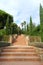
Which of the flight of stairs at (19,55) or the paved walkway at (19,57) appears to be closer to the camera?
the paved walkway at (19,57)

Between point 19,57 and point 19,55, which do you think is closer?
point 19,57

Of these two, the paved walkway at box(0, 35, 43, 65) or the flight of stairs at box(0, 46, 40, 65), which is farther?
the flight of stairs at box(0, 46, 40, 65)

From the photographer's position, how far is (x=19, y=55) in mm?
7734

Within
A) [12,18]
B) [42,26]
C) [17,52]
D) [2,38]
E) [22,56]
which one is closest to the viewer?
[22,56]

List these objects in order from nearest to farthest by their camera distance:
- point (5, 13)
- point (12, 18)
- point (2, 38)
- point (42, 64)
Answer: point (42, 64)
point (2, 38)
point (5, 13)
point (12, 18)

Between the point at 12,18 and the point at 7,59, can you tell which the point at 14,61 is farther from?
the point at 12,18

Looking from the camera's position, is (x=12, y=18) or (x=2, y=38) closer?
(x=2, y=38)

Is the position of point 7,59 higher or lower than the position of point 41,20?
lower

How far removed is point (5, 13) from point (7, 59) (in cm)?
3256

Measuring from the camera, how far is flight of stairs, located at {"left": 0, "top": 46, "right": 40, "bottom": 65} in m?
7.11

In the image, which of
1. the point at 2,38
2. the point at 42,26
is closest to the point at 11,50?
the point at 42,26

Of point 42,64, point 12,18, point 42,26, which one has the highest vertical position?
point 12,18

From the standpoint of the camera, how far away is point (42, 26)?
48.3ft

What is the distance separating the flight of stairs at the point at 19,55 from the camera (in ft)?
23.3
